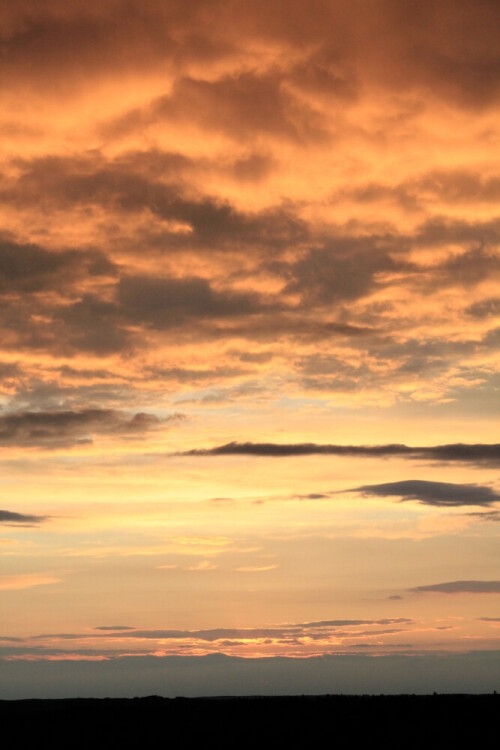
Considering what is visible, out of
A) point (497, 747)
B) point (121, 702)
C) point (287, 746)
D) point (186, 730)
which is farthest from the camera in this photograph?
point (121, 702)

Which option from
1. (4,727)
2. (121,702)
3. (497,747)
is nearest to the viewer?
(497,747)

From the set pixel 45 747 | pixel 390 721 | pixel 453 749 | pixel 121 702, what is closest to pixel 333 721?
pixel 390 721

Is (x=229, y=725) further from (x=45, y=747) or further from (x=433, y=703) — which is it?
(x=433, y=703)

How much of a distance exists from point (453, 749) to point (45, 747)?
3323cm

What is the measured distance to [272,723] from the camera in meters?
92.2

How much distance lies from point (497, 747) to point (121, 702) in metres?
68.7

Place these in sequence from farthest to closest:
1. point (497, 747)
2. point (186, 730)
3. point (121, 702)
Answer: point (121, 702) → point (186, 730) → point (497, 747)

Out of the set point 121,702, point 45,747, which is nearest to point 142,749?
point 45,747

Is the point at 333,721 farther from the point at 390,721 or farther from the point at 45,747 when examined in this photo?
the point at 45,747

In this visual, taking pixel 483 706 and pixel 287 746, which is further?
pixel 483 706

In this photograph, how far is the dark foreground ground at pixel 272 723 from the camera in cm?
8125

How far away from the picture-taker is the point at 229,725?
9250 centimetres

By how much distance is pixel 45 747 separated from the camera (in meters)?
81.2

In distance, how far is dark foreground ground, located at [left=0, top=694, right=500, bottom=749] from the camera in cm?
8125
